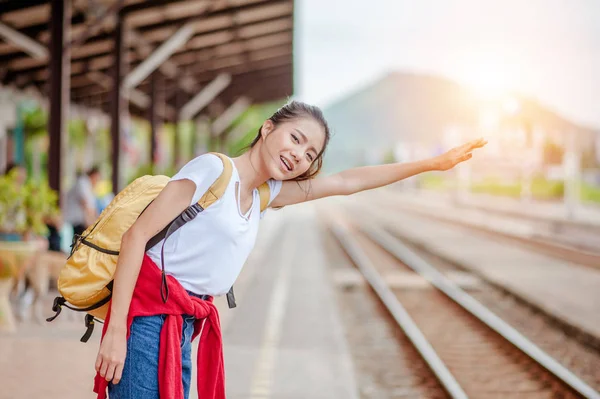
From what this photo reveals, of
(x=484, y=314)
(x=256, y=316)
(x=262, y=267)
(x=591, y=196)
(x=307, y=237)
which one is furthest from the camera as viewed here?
(x=591, y=196)

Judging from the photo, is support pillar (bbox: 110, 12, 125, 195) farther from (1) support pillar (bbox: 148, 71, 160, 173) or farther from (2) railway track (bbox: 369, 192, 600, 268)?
(2) railway track (bbox: 369, 192, 600, 268)

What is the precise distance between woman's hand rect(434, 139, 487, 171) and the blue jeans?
3.72 feet

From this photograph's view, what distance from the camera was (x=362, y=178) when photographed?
2811 mm

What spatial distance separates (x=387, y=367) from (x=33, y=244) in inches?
158

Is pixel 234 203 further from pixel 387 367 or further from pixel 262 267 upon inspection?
pixel 262 267

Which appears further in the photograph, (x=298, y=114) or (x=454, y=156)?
(x=454, y=156)

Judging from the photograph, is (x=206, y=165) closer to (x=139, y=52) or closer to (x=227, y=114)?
(x=139, y=52)

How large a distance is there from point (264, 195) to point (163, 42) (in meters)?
14.0

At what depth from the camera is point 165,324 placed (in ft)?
7.52

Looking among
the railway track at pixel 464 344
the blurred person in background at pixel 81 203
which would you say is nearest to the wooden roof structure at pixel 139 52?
the blurred person in background at pixel 81 203

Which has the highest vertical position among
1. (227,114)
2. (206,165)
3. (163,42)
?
(163,42)

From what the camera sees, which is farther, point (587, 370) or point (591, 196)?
point (591, 196)

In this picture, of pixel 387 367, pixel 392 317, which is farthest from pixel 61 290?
pixel 392 317

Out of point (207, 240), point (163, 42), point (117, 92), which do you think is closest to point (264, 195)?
point (207, 240)
